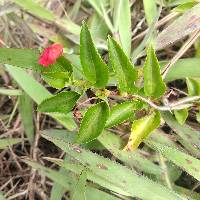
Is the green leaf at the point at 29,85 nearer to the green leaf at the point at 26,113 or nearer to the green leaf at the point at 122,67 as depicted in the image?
the green leaf at the point at 26,113

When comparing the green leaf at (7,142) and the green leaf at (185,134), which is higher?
the green leaf at (185,134)

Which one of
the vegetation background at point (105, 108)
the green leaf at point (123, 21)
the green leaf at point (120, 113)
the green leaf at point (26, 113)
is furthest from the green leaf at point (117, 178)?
the green leaf at point (123, 21)

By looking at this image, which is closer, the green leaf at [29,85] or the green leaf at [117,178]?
the green leaf at [117,178]

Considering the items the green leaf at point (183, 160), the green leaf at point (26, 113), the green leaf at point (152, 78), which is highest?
the green leaf at point (152, 78)

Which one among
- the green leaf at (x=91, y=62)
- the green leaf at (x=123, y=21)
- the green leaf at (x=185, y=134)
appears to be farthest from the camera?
the green leaf at (x=123, y=21)

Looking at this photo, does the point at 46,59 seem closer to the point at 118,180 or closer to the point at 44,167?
the point at 118,180

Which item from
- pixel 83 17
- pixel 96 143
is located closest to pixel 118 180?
pixel 96 143

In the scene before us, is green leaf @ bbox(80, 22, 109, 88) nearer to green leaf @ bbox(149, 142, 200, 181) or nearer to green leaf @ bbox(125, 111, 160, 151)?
green leaf @ bbox(125, 111, 160, 151)

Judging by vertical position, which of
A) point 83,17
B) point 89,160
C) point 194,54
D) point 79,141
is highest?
point 83,17
